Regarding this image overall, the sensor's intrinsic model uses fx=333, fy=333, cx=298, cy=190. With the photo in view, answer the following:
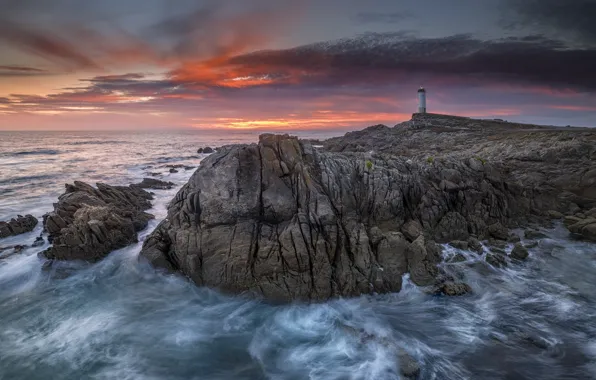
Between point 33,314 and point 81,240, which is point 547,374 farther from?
point 81,240

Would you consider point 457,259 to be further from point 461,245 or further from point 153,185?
point 153,185

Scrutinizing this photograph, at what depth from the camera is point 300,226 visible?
556 inches

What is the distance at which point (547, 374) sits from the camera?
10109 mm

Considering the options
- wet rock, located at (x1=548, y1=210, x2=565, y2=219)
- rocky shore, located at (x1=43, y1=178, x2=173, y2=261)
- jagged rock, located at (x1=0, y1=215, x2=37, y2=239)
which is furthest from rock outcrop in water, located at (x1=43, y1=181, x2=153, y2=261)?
wet rock, located at (x1=548, y1=210, x2=565, y2=219)

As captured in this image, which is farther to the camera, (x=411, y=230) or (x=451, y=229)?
(x=451, y=229)

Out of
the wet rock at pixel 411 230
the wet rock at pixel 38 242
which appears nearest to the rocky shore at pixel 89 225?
the wet rock at pixel 38 242

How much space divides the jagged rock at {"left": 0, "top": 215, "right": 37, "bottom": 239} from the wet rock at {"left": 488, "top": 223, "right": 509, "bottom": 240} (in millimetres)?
28932

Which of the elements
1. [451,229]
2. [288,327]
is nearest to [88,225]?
[288,327]

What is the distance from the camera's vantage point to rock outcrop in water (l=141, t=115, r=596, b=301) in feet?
45.1

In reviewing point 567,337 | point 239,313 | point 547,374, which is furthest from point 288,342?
point 567,337

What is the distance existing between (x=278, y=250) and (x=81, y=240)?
10985 millimetres

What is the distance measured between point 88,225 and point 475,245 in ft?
65.9

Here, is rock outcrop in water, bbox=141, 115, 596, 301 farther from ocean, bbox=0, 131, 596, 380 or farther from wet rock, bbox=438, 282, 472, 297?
ocean, bbox=0, 131, 596, 380

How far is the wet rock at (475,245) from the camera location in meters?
16.8
